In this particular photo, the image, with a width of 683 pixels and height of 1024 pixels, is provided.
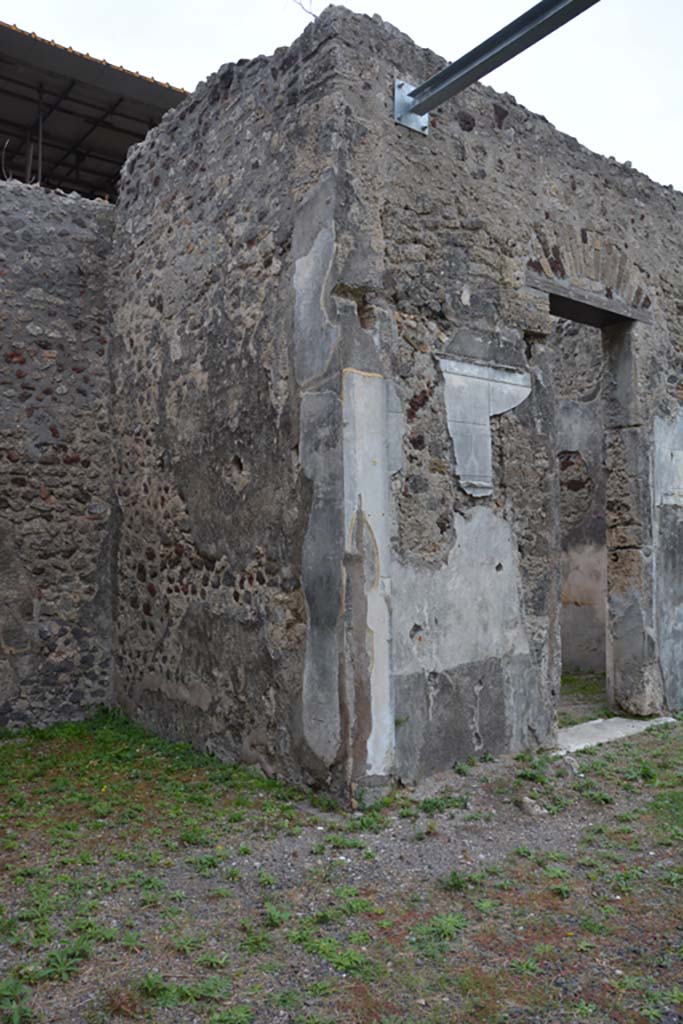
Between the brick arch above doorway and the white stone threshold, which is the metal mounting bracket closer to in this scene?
the brick arch above doorway

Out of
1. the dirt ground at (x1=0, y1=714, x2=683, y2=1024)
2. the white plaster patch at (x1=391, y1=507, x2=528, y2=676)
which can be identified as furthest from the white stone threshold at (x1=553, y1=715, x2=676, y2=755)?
the white plaster patch at (x1=391, y1=507, x2=528, y2=676)

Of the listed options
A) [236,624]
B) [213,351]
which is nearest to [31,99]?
[213,351]

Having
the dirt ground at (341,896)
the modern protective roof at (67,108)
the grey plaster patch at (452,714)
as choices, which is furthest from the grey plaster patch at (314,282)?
the modern protective roof at (67,108)

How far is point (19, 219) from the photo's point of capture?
542 cm

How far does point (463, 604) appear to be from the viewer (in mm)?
4191

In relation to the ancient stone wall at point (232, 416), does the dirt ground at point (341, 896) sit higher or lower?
lower

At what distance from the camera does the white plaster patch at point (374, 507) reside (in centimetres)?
373

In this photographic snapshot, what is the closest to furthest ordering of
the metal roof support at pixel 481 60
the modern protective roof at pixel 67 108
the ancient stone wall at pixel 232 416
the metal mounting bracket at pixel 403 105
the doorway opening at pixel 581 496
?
the metal roof support at pixel 481 60
the ancient stone wall at pixel 232 416
the metal mounting bracket at pixel 403 105
the modern protective roof at pixel 67 108
the doorway opening at pixel 581 496

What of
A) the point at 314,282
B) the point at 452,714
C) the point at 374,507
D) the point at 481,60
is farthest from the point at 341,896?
the point at 481,60

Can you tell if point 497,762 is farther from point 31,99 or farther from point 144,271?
point 31,99

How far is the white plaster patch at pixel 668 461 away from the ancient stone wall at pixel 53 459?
370 centimetres

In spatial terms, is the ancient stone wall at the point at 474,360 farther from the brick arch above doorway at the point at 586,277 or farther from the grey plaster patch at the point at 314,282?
the grey plaster patch at the point at 314,282

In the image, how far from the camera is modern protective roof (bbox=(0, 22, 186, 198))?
7.28 m

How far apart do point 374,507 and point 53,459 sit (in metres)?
2.62
